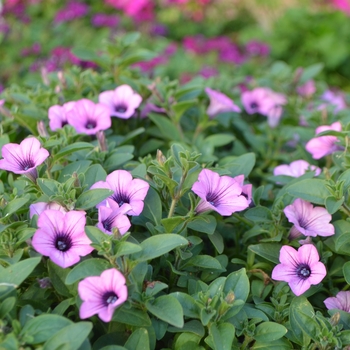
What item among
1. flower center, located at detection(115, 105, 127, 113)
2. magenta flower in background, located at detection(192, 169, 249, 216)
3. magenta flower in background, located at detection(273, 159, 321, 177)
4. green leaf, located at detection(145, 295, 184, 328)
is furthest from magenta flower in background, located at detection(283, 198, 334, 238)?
flower center, located at detection(115, 105, 127, 113)

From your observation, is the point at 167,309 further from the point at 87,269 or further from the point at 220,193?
the point at 220,193

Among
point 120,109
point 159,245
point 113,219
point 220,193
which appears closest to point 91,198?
point 113,219

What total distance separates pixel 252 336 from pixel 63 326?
0.35m

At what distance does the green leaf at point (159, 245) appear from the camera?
2.85 feet

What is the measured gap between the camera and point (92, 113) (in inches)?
51.0

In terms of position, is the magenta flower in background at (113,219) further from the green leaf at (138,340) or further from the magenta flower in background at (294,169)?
the magenta flower in background at (294,169)

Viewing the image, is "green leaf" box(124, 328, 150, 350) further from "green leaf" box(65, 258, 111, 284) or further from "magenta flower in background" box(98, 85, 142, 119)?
"magenta flower in background" box(98, 85, 142, 119)

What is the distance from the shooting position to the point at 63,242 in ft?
2.93

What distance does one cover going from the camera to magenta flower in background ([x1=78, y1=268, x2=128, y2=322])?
792mm

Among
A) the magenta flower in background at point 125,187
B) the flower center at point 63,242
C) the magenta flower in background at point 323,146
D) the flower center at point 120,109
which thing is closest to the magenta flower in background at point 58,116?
the flower center at point 120,109

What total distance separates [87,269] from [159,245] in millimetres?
135

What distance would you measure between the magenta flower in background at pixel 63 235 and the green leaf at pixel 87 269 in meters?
0.02

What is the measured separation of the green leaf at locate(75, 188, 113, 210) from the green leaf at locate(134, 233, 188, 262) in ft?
0.38

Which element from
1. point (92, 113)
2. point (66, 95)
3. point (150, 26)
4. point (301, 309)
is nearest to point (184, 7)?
point (150, 26)
